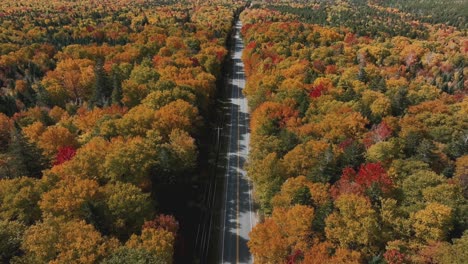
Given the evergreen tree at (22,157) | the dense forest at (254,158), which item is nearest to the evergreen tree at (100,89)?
the dense forest at (254,158)

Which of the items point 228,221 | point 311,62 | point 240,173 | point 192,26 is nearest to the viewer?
point 228,221

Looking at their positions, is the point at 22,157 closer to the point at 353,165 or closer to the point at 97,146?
the point at 97,146

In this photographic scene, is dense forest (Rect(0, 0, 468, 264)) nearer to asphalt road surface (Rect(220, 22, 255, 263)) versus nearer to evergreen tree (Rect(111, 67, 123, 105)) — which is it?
evergreen tree (Rect(111, 67, 123, 105))

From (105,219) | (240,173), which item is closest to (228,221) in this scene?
(240,173)

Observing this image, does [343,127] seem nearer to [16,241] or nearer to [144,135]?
[144,135]

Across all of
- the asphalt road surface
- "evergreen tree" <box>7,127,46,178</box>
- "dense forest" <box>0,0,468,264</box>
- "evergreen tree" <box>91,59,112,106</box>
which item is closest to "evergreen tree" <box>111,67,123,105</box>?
"dense forest" <box>0,0,468,264</box>

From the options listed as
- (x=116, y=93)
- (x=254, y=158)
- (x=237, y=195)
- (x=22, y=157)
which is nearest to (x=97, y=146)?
(x=22, y=157)
